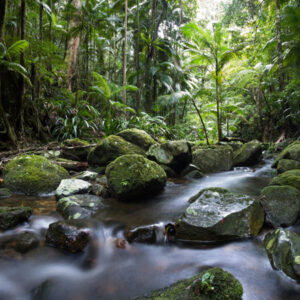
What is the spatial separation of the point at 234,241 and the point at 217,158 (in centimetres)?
432

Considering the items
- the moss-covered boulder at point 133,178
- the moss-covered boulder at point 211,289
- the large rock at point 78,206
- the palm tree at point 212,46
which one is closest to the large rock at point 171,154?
the moss-covered boulder at point 133,178

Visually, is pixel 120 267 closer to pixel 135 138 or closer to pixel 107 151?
pixel 107 151

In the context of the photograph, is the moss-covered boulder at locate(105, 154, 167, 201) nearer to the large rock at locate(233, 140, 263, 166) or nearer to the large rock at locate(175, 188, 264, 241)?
the large rock at locate(175, 188, 264, 241)

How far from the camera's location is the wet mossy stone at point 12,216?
103 inches

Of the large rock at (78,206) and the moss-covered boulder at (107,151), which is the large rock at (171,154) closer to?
the moss-covered boulder at (107,151)

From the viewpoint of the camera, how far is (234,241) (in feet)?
8.26

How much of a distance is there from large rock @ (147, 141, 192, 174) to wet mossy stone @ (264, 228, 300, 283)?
3551 mm

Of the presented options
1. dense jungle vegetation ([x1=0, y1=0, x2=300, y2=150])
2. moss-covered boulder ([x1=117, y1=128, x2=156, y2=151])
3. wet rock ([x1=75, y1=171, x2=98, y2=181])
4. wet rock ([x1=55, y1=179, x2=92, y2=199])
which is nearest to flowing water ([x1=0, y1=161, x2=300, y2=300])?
wet rock ([x1=55, y1=179, x2=92, y2=199])

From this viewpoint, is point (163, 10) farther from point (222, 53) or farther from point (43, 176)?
point (43, 176)

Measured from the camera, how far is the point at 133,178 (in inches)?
149

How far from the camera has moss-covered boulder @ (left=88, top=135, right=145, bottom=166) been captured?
5625mm

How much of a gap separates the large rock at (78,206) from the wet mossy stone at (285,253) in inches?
87.3

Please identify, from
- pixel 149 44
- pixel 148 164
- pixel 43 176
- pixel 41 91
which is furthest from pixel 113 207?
pixel 149 44

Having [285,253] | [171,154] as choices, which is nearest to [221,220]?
[285,253]
